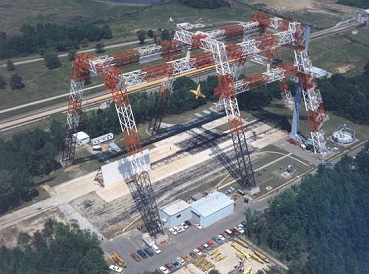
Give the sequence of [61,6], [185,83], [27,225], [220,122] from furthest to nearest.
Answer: [61,6]
[185,83]
[220,122]
[27,225]

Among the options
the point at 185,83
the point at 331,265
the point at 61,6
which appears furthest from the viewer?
the point at 61,6

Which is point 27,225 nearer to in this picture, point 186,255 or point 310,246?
point 186,255

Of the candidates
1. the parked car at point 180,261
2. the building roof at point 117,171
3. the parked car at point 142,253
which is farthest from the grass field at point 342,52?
the parked car at point 142,253

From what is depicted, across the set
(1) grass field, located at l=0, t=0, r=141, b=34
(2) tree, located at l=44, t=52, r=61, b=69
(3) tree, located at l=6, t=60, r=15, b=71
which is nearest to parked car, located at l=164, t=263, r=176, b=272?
(2) tree, located at l=44, t=52, r=61, b=69

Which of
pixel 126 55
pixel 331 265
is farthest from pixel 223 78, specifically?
pixel 331 265

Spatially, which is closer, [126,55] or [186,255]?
[186,255]

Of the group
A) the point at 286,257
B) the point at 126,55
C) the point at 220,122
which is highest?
the point at 126,55

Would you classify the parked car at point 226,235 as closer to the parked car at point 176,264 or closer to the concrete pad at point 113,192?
the parked car at point 176,264

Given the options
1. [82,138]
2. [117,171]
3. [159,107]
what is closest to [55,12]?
[159,107]
